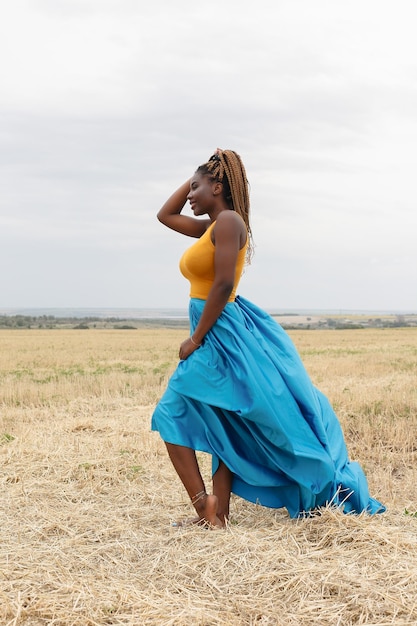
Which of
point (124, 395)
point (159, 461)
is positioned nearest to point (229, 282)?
point (159, 461)

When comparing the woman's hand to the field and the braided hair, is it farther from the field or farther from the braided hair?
the field

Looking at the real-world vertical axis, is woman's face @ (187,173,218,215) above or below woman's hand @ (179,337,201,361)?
above

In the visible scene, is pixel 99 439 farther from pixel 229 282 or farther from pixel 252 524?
pixel 229 282

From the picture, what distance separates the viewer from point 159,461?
654 centimetres

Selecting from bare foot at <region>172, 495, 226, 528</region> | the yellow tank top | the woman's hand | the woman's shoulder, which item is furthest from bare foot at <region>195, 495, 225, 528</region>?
the woman's shoulder

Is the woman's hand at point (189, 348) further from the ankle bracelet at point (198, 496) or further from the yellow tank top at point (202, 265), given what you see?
the ankle bracelet at point (198, 496)

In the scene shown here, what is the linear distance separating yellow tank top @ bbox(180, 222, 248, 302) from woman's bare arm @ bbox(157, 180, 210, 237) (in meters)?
0.42

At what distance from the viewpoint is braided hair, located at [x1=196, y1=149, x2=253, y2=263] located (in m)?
4.37

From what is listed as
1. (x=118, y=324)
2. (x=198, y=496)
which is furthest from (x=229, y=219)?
(x=118, y=324)

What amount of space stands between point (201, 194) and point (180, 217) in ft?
1.51

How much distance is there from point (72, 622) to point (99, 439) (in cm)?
437

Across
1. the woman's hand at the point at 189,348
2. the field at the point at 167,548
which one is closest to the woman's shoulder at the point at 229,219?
the woman's hand at the point at 189,348

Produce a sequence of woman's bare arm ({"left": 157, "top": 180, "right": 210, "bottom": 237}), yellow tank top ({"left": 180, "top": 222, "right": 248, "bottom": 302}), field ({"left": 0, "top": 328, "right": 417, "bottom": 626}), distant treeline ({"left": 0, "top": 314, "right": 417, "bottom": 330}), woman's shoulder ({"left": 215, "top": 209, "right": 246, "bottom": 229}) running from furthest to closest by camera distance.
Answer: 1. distant treeline ({"left": 0, "top": 314, "right": 417, "bottom": 330})
2. woman's bare arm ({"left": 157, "top": 180, "right": 210, "bottom": 237})
3. yellow tank top ({"left": 180, "top": 222, "right": 248, "bottom": 302})
4. woman's shoulder ({"left": 215, "top": 209, "right": 246, "bottom": 229})
5. field ({"left": 0, "top": 328, "right": 417, "bottom": 626})

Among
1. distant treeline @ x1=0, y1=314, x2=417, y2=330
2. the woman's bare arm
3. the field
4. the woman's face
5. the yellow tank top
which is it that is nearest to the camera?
the field
